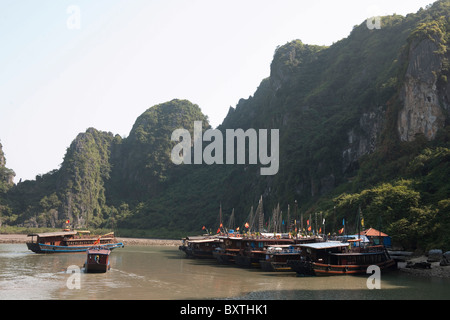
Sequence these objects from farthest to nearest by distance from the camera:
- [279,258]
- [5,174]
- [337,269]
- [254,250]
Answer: [5,174], [254,250], [279,258], [337,269]

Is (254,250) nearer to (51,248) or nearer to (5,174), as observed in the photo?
(51,248)

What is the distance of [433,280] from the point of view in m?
37.4

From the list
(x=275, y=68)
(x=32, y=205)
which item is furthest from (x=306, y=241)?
(x=32, y=205)

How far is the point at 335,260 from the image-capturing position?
4172cm

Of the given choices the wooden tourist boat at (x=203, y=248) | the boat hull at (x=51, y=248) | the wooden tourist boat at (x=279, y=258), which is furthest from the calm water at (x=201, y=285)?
the boat hull at (x=51, y=248)

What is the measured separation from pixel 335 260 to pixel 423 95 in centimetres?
4510

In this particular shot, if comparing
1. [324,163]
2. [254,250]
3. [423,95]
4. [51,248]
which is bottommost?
[51,248]

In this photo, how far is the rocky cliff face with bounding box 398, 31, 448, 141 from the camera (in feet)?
235

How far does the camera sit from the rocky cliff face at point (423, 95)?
71.5 m

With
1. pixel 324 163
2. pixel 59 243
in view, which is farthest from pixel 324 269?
pixel 324 163

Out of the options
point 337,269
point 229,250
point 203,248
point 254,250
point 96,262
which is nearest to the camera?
point 337,269

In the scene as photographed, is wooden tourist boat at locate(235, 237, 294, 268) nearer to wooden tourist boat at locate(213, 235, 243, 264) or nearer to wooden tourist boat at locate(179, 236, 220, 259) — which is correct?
wooden tourist boat at locate(213, 235, 243, 264)

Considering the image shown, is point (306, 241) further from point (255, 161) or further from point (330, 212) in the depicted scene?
point (255, 161)

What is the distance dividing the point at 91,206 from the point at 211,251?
120 meters
